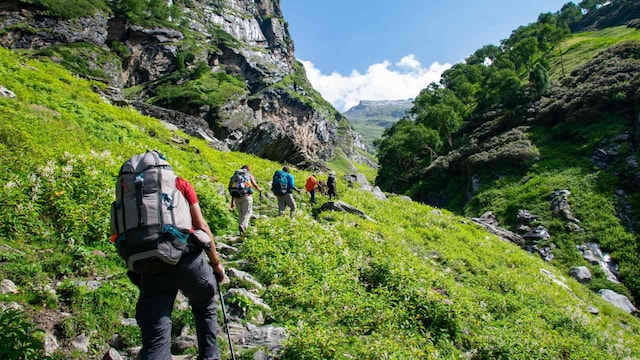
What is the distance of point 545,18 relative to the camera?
140625mm

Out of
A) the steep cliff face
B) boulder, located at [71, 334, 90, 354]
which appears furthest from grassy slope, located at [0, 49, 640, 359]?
the steep cliff face

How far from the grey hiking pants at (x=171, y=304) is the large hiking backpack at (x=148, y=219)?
8.9 inches

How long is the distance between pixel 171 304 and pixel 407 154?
7371 centimetres

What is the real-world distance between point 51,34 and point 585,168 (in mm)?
96645

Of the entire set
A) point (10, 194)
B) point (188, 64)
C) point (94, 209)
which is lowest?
point (94, 209)

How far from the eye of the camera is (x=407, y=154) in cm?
7538

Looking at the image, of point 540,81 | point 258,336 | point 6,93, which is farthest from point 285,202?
point 540,81

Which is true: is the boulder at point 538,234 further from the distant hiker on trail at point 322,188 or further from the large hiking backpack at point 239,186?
the large hiking backpack at point 239,186

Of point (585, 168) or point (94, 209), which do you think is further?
point (585, 168)

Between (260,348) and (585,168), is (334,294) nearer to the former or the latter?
(260,348)

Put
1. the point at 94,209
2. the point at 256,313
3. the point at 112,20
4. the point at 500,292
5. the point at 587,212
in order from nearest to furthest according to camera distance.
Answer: the point at 256,313 < the point at 94,209 < the point at 500,292 < the point at 587,212 < the point at 112,20

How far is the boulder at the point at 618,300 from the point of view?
73.8 ft

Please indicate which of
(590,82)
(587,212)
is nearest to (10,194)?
(587,212)

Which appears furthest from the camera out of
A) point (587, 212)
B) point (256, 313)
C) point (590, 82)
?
point (590, 82)
